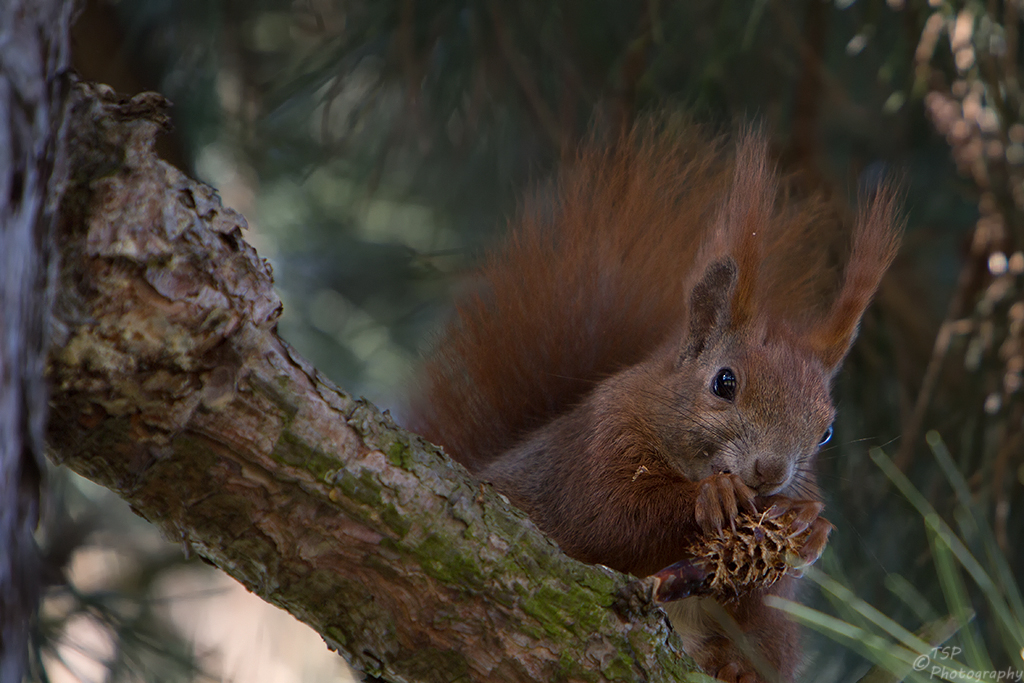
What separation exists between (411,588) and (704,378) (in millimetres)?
583

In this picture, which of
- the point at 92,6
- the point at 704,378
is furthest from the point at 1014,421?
the point at 92,6

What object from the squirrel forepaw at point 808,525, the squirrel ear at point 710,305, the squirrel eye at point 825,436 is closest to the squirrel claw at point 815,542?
the squirrel forepaw at point 808,525

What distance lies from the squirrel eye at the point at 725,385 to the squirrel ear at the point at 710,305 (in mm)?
66

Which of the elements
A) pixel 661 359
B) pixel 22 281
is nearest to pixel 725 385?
pixel 661 359

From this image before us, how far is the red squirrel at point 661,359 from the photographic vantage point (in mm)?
1150

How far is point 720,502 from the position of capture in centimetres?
101

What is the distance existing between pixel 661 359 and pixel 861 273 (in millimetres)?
304

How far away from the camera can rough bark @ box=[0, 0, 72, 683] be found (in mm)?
554

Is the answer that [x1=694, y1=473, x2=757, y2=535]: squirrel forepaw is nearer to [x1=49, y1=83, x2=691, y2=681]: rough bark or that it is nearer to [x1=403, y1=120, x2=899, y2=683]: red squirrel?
[x1=403, y1=120, x2=899, y2=683]: red squirrel

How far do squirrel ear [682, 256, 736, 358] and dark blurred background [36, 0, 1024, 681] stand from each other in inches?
12.2

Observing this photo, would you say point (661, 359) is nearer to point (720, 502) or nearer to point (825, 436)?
point (825, 436)

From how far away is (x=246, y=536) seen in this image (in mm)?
778

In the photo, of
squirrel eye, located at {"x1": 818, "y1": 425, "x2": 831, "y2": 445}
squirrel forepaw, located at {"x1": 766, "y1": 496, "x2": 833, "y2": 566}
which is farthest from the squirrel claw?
squirrel eye, located at {"x1": 818, "y1": 425, "x2": 831, "y2": 445}

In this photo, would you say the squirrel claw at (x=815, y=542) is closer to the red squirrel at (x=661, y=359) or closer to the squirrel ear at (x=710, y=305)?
the red squirrel at (x=661, y=359)
